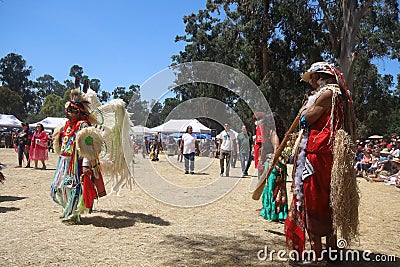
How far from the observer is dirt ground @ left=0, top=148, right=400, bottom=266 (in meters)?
3.90

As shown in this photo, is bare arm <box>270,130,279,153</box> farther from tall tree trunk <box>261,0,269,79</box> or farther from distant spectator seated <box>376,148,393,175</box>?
tall tree trunk <box>261,0,269,79</box>

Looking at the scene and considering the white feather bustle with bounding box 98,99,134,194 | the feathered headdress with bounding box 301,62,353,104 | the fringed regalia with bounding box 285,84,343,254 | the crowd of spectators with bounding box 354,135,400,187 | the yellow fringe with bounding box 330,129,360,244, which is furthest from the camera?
the crowd of spectators with bounding box 354,135,400,187

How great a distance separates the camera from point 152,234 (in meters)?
4.93

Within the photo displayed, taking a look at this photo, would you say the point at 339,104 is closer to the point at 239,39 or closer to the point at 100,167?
the point at 100,167

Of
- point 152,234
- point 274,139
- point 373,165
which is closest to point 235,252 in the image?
point 152,234

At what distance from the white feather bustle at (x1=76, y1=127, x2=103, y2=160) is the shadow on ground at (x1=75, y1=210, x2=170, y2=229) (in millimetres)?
1076

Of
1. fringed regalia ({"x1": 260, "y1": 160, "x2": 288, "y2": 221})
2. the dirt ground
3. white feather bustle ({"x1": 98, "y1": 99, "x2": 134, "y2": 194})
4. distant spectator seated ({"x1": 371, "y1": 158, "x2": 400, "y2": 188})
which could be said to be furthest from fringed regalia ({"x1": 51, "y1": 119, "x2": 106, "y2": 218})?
distant spectator seated ({"x1": 371, "y1": 158, "x2": 400, "y2": 188})

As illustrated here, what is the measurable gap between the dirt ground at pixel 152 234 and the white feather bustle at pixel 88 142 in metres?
1.09

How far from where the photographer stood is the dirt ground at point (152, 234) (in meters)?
3.90

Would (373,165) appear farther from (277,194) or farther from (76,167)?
(76,167)

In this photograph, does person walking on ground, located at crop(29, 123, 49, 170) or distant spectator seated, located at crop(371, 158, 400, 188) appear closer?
distant spectator seated, located at crop(371, 158, 400, 188)

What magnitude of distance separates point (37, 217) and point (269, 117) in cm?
416

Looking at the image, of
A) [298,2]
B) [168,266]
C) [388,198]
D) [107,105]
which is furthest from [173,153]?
[168,266]

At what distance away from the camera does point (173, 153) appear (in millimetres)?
25547
